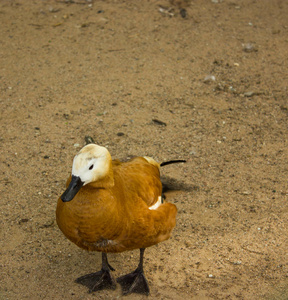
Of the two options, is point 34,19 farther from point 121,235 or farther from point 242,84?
point 121,235

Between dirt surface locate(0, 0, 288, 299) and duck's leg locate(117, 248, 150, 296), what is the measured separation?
9cm

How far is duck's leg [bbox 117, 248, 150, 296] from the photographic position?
381cm

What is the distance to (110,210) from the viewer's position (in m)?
3.20

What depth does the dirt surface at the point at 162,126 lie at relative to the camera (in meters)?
3.97

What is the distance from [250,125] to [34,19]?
4.99 metres

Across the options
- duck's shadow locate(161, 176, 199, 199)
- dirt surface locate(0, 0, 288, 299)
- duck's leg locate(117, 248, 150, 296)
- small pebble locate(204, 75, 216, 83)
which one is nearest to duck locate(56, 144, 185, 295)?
duck's leg locate(117, 248, 150, 296)

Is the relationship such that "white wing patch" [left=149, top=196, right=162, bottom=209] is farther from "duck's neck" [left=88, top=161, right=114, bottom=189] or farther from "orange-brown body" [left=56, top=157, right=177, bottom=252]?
"duck's neck" [left=88, top=161, right=114, bottom=189]

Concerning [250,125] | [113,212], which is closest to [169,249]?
[113,212]

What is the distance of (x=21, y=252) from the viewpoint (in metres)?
4.07

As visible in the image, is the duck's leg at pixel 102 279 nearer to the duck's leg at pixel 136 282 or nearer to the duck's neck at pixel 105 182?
the duck's leg at pixel 136 282

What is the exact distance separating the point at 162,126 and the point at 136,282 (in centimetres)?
257

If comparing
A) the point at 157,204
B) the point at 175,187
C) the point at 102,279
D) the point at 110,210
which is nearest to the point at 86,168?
the point at 110,210

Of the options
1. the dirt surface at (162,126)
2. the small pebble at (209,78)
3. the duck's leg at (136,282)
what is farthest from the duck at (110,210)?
the small pebble at (209,78)

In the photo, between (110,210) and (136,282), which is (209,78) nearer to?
(136,282)
